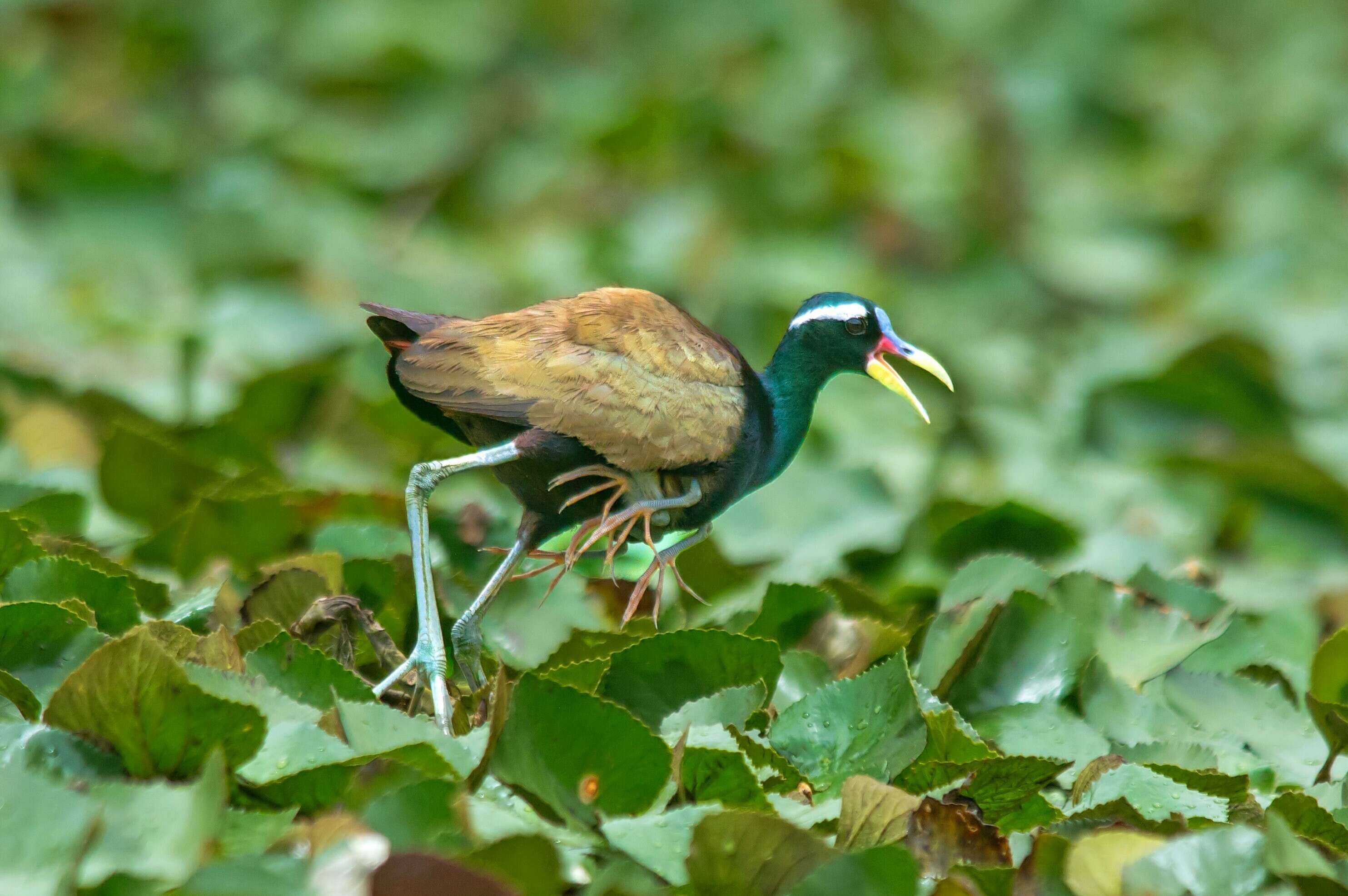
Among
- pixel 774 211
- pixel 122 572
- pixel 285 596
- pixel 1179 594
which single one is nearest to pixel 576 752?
pixel 285 596

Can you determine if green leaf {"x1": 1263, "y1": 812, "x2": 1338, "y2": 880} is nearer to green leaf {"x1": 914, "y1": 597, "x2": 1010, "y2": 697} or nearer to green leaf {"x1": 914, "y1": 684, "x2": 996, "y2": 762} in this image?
green leaf {"x1": 914, "y1": 684, "x2": 996, "y2": 762}

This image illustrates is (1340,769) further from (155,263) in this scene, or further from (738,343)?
(155,263)

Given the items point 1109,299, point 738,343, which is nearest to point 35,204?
point 738,343

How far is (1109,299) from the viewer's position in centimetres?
518

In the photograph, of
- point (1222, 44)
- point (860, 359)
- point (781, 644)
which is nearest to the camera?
point (860, 359)

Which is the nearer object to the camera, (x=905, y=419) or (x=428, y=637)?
(x=428, y=637)

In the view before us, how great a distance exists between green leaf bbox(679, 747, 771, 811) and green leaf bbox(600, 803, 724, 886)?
7cm

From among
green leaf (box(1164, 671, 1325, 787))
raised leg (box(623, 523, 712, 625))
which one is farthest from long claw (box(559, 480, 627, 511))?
green leaf (box(1164, 671, 1325, 787))

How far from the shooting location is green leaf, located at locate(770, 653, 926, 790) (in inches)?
74.1

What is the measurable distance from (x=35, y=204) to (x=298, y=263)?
1.04m

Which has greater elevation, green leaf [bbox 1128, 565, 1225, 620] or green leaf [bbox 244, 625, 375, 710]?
green leaf [bbox 244, 625, 375, 710]

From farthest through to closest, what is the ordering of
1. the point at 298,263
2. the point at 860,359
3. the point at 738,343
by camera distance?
the point at 298,263
the point at 738,343
the point at 860,359

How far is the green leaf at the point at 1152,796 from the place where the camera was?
177 centimetres

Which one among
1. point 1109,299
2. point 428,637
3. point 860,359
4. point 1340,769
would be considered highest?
point 860,359
